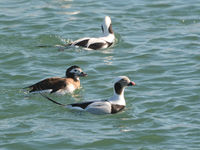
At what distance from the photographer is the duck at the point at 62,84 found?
16.0 m

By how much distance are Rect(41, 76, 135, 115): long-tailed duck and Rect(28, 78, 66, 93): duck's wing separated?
2.81 feet

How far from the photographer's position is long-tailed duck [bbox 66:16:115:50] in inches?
789

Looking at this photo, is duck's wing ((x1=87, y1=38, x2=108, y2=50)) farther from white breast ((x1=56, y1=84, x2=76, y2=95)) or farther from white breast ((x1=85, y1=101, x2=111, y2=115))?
white breast ((x1=85, y1=101, x2=111, y2=115))

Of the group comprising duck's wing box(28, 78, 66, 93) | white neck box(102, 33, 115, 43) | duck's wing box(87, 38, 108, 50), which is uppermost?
white neck box(102, 33, 115, 43)

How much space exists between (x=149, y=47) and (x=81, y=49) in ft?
6.94

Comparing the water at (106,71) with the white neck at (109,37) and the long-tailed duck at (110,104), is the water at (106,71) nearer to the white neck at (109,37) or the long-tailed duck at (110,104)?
the long-tailed duck at (110,104)

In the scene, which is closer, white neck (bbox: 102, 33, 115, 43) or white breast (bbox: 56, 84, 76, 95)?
white breast (bbox: 56, 84, 76, 95)

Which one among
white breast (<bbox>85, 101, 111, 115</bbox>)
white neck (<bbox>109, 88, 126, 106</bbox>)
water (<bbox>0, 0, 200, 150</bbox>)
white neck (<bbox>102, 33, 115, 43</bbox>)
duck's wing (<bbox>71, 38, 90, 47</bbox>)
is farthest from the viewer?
white neck (<bbox>102, 33, 115, 43</bbox>)

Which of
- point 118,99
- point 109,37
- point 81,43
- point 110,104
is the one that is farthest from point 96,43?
point 110,104

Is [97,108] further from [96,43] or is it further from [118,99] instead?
[96,43]

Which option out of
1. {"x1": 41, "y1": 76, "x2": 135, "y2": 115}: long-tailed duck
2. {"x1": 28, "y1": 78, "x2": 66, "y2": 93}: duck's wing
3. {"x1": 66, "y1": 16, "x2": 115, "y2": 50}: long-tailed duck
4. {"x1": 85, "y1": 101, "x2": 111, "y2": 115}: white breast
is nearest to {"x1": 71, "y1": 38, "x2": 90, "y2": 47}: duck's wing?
{"x1": 66, "y1": 16, "x2": 115, "y2": 50}: long-tailed duck

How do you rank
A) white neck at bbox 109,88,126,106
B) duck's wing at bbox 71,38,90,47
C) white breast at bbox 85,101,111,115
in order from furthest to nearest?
duck's wing at bbox 71,38,90,47
white neck at bbox 109,88,126,106
white breast at bbox 85,101,111,115

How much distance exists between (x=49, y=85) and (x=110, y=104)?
2.03 meters

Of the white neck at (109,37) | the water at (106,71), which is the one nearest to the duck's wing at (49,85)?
the water at (106,71)
